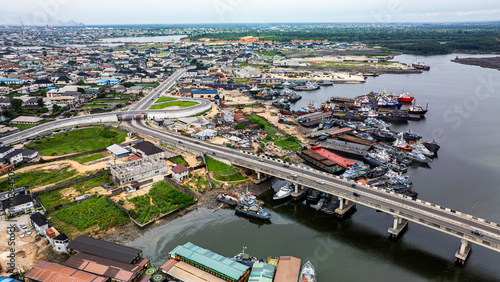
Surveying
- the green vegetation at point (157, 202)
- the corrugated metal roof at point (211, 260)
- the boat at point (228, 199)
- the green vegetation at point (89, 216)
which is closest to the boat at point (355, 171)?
the boat at point (228, 199)

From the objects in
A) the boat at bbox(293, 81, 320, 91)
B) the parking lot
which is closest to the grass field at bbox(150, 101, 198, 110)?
the boat at bbox(293, 81, 320, 91)

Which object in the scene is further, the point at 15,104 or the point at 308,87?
the point at 308,87

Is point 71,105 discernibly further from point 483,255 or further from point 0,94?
point 483,255

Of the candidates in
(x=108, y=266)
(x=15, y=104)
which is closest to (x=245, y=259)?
(x=108, y=266)

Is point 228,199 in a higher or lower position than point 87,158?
lower

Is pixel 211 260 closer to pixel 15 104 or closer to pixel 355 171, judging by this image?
pixel 355 171

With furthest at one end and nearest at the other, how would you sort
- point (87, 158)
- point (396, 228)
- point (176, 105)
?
point (176, 105) → point (87, 158) → point (396, 228)

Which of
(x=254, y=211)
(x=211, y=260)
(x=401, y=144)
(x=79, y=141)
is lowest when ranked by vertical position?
(x=254, y=211)

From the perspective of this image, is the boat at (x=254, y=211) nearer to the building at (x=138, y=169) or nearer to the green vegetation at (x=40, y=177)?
the building at (x=138, y=169)
